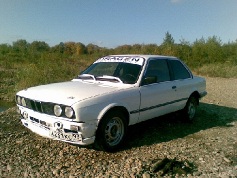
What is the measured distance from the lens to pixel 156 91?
4.74m

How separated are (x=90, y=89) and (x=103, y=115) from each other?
577 mm

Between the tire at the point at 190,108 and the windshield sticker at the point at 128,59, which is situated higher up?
the windshield sticker at the point at 128,59

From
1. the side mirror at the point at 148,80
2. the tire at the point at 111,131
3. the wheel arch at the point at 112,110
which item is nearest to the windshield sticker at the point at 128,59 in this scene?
the side mirror at the point at 148,80

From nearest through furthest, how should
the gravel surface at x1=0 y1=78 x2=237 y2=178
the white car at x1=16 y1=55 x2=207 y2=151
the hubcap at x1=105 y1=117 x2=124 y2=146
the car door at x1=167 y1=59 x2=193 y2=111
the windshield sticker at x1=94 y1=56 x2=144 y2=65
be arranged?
the gravel surface at x1=0 y1=78 x2=237 y2=178 → the white car at x1=16 y1=55 x2=207 y2=151 → the hubcap at x1=105 y1=117 x2=124 y2=146 → the windshield sticker at x1=94 y1=56 x2=144 y2=65 → the car door at x1=167 y1=59 x2=193 y2=111

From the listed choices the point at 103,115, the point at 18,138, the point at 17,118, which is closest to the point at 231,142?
the point at 103,115

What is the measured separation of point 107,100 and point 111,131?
0.61 metres

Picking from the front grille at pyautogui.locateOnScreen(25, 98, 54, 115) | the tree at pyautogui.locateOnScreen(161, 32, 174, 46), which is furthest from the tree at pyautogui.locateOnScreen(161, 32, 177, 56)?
the front grille at pyautogui.locateOnScreen(25, 98, 54, 115)

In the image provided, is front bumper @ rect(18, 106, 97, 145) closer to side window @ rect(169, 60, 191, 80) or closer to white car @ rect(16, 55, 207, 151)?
white car @ rect(16, 55, 207, 151)

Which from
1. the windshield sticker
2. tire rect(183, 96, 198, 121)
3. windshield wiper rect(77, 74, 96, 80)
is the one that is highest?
the windshield sticker

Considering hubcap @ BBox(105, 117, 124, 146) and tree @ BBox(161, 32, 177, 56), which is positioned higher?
tree @ BBox(161, 32, 177, 56)

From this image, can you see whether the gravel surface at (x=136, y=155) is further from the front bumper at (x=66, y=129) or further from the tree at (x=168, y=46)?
the tree at (x=168, y=46)

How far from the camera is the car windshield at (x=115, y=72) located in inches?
180

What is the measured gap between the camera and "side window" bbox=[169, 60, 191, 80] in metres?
5.60

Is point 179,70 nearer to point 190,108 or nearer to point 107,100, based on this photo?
point 190,108
